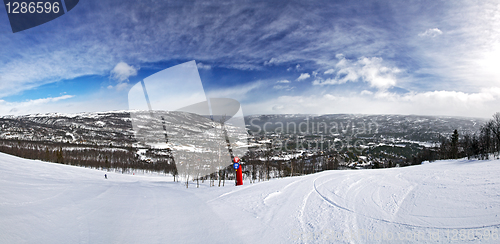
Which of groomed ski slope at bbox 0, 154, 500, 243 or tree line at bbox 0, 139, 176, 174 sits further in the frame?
tree line at bbox 0, 139, 176, 174

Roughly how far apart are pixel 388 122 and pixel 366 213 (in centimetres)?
23137

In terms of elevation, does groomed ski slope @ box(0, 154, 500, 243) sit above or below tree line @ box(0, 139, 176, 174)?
above

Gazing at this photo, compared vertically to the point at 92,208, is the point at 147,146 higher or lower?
lower

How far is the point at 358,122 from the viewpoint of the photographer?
195 meters

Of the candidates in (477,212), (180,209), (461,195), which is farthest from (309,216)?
(180,209)

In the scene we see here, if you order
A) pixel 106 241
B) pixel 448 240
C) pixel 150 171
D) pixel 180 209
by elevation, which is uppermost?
pixel 448 240

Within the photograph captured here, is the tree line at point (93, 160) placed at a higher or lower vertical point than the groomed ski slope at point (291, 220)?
lower

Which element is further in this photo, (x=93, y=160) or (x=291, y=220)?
(x=93, y=160)

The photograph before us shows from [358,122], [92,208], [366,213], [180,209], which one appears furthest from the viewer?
[358,122]

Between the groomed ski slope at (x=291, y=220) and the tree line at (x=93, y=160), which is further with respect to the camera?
the tree line at (x=93, y=160)

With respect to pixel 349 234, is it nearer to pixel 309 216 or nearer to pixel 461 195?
pixel 309 216

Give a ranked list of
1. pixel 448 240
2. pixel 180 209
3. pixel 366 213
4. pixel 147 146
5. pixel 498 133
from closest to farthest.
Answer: pixel 448 240 < pixel 366 213 < pixel 180 209 < pixel 498 133 < pixel 147 146

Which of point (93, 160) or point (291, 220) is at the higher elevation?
point (291, 220)

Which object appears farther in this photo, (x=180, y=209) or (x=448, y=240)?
(x=180, y=209)
